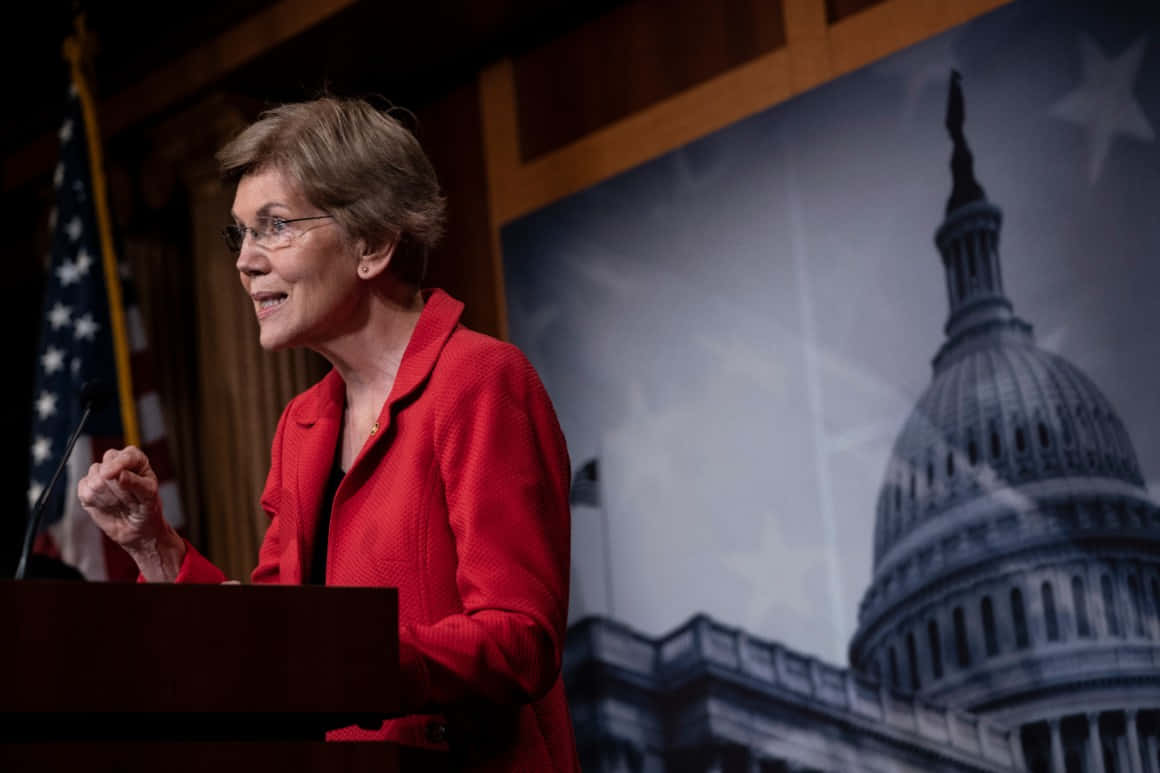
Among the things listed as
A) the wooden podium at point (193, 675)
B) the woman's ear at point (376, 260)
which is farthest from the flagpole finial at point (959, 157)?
the wooden podium at point (193, 675)

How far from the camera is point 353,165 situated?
1.93 m

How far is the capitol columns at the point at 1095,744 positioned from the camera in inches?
129

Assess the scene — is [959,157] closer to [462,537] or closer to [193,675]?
[462,537]

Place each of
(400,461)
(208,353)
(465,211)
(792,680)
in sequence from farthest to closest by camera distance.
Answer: (208,353) → (465,211) → (792,680) → (400,461)

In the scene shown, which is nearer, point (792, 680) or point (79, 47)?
point (792, 680)

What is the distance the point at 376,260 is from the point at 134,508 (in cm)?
42

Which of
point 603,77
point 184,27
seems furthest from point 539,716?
point 184,27

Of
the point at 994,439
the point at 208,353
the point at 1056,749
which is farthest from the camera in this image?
the point at 208,353

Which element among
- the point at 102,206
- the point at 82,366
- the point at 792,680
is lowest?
the point at 792,680

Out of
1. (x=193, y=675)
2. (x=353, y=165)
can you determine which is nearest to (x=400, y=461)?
(x=353, y=165)

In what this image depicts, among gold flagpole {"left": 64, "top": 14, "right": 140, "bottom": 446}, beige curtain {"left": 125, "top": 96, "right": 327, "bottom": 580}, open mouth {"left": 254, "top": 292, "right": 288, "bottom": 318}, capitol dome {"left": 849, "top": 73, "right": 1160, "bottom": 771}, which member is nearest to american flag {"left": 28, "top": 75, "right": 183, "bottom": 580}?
gold flagpole {"left": 64, "top": 14, "right": 140, "bottom": 446}

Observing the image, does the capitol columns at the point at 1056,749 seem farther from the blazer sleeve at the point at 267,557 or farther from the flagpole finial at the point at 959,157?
the blazer sleeve at the point at 267,557

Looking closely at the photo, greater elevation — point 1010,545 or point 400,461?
point 1010,545

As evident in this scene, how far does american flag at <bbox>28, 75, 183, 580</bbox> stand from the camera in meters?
4.66
